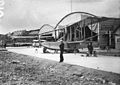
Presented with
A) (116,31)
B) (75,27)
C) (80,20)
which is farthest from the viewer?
(75,27)

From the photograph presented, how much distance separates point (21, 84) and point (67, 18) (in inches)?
1227

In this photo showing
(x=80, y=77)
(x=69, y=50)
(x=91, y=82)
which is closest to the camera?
(x=91, y=82)

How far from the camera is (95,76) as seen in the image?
8.27 metres

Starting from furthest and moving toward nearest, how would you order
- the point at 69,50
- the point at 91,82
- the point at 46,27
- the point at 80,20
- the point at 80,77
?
the point at 46,27
the point at 80,20
the point at 69,50
the point at 80,77
the point at 91,82

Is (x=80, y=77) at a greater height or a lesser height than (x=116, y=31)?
lesser

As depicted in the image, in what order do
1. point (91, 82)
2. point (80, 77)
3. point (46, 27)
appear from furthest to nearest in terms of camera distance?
point (46, 27)
point (80, 77)
point (91, 82)

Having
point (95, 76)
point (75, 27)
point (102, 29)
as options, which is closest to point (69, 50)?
point (102, 29)

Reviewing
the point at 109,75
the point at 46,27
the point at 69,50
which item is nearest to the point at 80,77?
the point at 109,75

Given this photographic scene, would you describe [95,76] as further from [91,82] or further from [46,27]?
[46,27]

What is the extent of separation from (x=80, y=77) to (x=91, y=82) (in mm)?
1217

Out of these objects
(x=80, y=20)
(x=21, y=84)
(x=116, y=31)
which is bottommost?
(x=21, y=84)

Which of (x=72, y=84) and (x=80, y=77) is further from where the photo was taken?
(x=80, y=77)

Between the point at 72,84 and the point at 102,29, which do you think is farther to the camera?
the point at 102,29

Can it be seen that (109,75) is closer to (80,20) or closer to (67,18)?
(80,20)
